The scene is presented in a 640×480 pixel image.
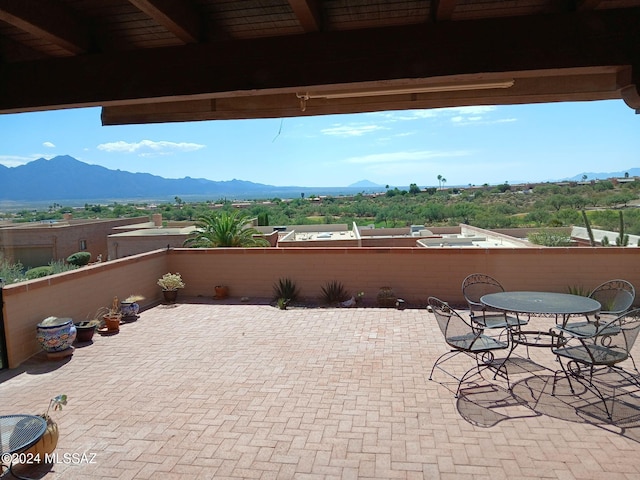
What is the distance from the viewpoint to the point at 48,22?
2289mm

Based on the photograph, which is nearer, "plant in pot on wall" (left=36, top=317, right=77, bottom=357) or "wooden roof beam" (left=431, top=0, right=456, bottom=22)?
"wooden roof beam" (left=431, top=0, right=456, bottom=22)

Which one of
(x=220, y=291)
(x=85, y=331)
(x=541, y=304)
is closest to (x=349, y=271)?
(x=220, y=291)

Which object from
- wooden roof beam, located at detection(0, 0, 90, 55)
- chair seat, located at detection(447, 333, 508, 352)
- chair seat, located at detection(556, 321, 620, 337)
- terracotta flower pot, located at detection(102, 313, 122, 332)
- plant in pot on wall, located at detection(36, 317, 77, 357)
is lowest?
terracotta flower pot, located at detection(102, 313, 122, 332)

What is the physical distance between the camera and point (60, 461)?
3504mm

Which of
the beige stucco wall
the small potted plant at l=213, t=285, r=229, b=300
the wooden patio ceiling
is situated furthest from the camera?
the small potted plant at l=213, t=285, r=229, b=300

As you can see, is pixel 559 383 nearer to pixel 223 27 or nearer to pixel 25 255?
pixel 223 27

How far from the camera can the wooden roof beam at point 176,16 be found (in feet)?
6.93

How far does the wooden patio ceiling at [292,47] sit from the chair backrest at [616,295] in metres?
3.34

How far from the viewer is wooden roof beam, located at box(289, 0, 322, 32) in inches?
84.1

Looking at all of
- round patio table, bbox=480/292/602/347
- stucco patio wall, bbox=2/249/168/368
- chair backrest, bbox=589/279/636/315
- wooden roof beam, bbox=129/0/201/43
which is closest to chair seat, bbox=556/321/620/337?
round patio table, bbox=480/292/602/347

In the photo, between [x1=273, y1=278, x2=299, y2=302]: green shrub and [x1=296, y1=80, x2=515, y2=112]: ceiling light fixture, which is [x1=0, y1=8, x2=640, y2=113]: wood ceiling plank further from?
[x1=273, y1=278, x2=299, y2=302]: green shrub

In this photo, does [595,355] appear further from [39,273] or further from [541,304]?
[39,273]

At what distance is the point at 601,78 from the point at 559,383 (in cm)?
320

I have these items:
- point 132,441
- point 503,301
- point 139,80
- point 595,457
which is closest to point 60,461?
point 132,441
